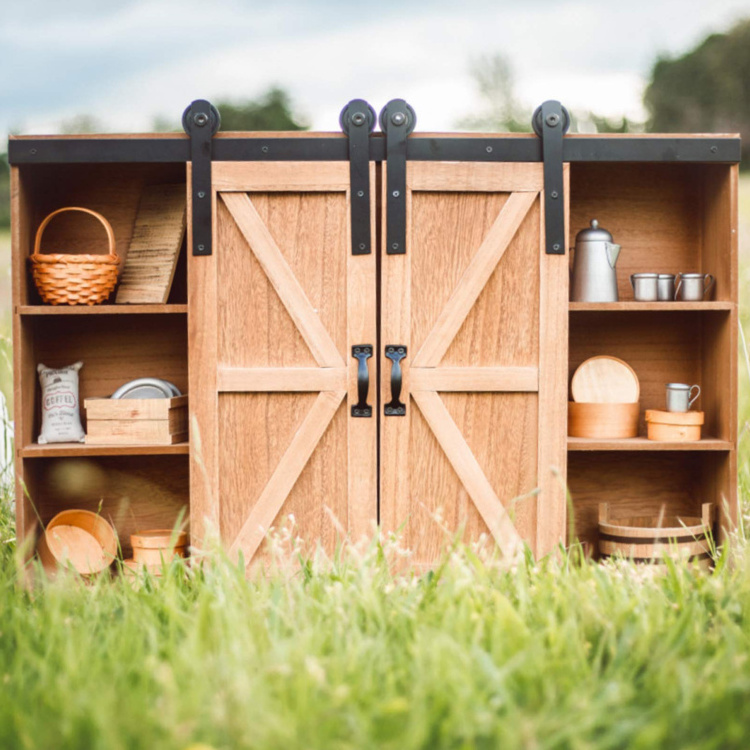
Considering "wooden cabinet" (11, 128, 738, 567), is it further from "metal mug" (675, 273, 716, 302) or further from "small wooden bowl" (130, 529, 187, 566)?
"small wooden bowl" (130, 529, 187, 566)

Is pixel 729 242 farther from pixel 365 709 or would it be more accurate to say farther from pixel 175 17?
pixel 175 17

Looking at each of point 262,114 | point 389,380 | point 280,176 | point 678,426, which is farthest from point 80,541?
point 262,114

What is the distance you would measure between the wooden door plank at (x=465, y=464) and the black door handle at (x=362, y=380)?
0.73 ft

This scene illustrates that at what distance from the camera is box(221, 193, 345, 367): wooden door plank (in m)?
3.62

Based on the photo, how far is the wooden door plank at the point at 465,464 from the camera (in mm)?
3662

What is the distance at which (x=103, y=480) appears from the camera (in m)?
4.23

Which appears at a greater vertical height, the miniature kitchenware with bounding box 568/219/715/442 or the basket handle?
the basket handle

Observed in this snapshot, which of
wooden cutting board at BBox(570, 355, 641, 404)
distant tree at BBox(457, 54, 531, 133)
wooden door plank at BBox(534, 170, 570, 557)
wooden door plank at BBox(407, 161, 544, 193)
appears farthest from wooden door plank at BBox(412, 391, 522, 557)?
distant tree at BBox(457, 54, 531, 133)

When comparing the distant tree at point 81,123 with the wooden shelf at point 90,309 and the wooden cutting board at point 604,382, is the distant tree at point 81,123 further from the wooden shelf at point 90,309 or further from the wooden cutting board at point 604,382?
the wooden cutting board at point 604,382

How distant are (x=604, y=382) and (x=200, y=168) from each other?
2181 millimetres

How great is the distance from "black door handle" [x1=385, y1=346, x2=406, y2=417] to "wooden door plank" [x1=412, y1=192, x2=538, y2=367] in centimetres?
8

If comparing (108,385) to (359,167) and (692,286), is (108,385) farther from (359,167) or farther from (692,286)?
(692,286)

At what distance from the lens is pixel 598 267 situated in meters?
3.89

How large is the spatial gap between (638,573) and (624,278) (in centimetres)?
161
